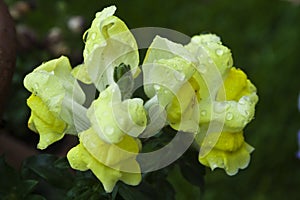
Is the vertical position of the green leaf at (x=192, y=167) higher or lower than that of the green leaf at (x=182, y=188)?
higher

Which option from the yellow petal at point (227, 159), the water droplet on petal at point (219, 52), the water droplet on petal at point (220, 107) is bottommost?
the yellow petal at point (227, 159)

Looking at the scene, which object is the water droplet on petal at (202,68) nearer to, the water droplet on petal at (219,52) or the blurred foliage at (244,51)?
the water droplet on petal at (219,52)

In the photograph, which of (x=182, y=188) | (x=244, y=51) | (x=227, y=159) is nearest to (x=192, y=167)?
(x=227, y=159)

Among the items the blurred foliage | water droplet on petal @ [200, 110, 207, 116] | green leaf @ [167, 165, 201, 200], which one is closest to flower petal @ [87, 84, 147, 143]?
water droplet on petal @ [200, 110, 207, 116]

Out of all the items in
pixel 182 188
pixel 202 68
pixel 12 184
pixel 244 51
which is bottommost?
pixel 182 188

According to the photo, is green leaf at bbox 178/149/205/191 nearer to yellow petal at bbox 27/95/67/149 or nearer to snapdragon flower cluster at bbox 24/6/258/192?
snapdragon flower cluster at bbox 24/6/258/192

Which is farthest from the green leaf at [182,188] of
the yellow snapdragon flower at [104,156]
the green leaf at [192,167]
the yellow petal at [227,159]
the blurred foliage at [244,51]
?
the yellow snapdragon flower at [104,156]

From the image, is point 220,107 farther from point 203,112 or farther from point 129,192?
point 129,192

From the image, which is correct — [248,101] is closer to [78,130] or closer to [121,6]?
[78,130]
